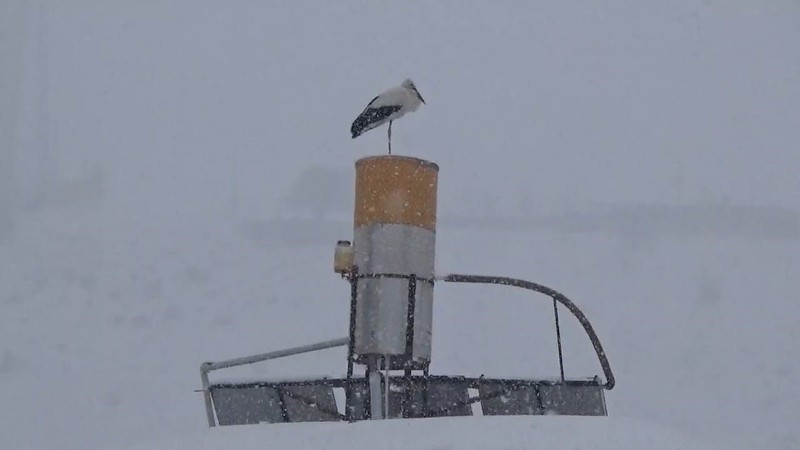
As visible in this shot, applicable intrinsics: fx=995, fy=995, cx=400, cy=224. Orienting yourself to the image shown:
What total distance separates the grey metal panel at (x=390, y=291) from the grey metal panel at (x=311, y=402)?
0.95 meters

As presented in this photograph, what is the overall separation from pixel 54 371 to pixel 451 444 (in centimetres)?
3351

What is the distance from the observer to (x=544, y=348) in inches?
1592

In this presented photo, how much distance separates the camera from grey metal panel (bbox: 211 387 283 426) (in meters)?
10.4

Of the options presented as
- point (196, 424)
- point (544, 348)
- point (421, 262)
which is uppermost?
point (421, 262)

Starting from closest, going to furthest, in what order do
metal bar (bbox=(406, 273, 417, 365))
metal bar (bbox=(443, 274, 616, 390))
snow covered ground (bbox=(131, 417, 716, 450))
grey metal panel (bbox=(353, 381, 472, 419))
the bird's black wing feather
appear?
snow covered ground (bbox=(131, 417, 716, 450)), metal bar (bbox=(406, 273, 417, 365)), metal bar (bbox=(443, 274, 616, 390)), grey metal panel (bbox=(353, 381, 472, 419)), the bird's black wing feather

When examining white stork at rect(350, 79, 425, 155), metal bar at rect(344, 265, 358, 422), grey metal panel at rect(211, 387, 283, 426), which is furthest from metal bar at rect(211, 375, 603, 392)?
white stork at rect(350, 79, 425, 155)

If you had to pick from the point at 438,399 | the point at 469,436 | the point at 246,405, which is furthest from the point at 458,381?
the point at 469,436

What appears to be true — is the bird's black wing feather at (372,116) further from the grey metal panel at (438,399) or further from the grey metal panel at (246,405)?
the grey metal panel at (246,405)

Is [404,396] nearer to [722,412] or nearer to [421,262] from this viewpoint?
[421,262]

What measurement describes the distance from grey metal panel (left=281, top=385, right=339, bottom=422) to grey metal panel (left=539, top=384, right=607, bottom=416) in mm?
2168

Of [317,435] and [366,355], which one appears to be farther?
[366,355]

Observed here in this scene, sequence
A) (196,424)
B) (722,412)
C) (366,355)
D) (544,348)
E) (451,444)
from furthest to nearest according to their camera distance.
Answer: (544,348)
(722,412)
(196,424)
(366,355)
(451,444)

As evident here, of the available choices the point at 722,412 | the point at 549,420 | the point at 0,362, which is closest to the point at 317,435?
the point at 549,420

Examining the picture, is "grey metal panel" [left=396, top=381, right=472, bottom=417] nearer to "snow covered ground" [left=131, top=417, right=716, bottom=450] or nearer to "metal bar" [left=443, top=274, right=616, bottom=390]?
"metal bar" [left=443, top=274, right=616, bottom=390]
